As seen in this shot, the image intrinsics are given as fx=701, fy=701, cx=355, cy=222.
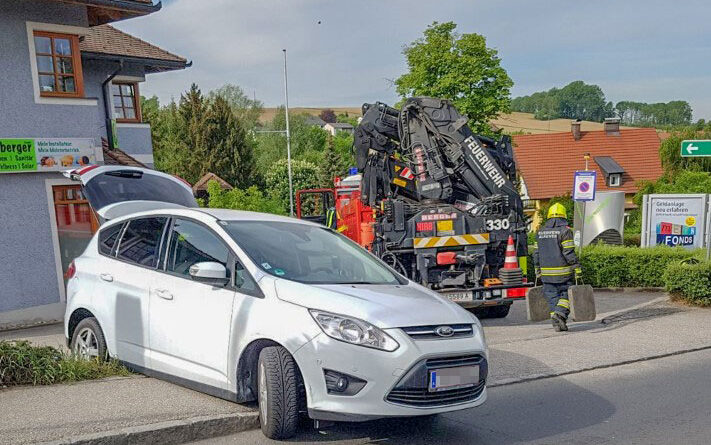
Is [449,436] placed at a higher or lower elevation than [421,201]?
lower

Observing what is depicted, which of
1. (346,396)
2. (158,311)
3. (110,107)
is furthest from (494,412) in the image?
(110,107)

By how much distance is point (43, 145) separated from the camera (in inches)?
497

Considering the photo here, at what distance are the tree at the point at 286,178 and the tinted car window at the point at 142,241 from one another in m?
46.1

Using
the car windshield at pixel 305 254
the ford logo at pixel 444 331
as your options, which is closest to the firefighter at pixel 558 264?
the car windshield at pixel 305 254

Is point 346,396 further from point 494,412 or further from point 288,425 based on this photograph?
point 494,412

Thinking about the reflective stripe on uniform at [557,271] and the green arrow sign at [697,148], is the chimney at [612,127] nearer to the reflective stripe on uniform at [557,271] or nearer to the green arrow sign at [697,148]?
the green arrow sign at [697,148]

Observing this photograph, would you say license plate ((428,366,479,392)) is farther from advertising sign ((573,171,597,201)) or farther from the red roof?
the red roof

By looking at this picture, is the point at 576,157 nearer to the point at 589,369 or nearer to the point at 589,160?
the point at 589,160

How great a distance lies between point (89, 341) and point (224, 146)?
146 ft

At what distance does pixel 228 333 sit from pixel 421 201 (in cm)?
702

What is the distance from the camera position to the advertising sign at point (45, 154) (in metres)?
12.2

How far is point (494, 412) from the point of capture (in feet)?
20.4

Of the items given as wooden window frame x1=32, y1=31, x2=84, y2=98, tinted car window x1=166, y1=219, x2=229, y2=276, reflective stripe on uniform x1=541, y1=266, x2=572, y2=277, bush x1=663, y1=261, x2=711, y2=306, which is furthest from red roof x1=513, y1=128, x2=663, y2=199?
tinted car window x1=166, y1=219, x2=229, y2=276

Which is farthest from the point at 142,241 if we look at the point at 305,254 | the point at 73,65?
the point at 73,65
